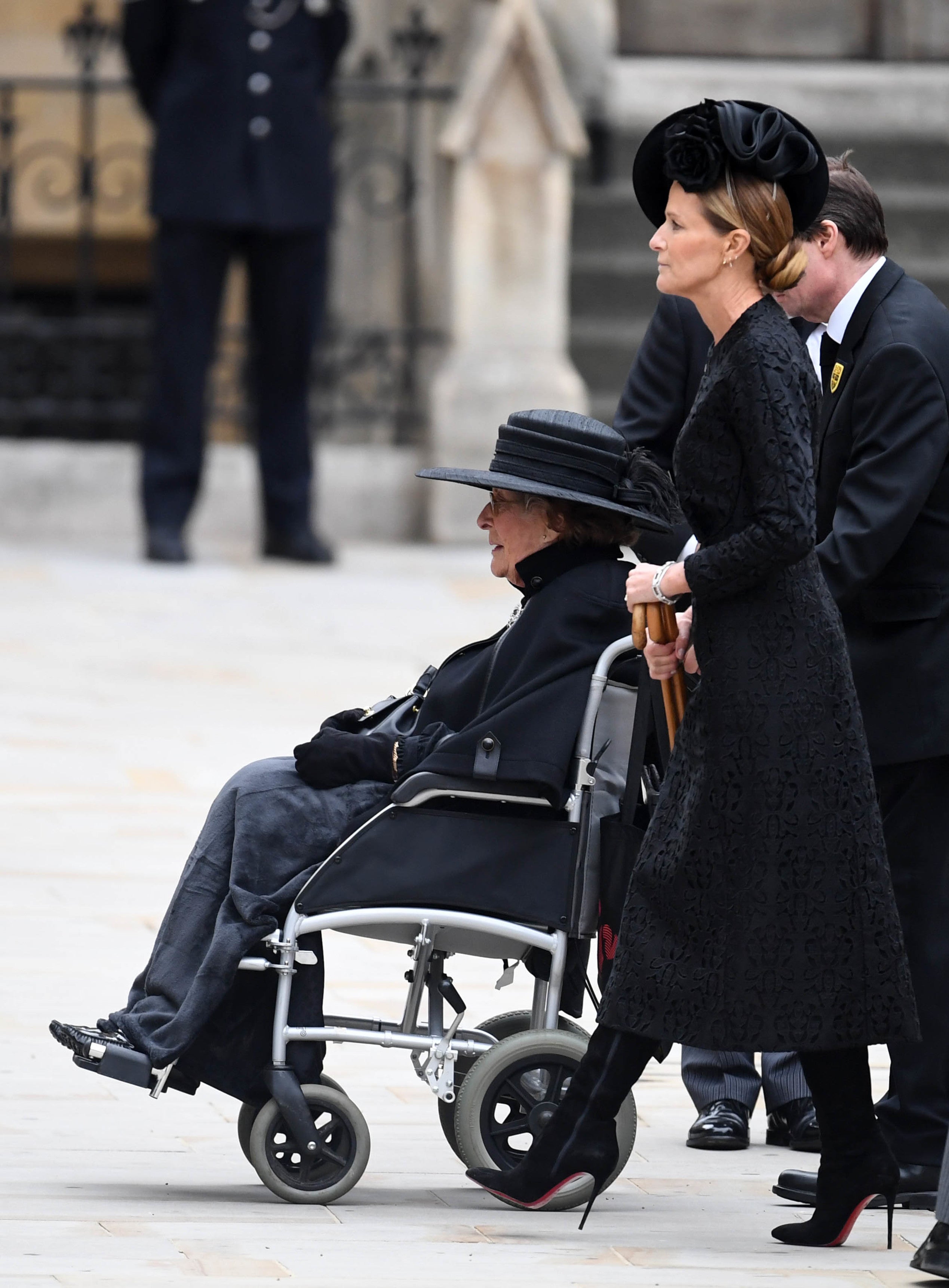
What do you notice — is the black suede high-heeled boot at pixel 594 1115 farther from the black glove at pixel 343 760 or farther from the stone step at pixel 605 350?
the stone step at pixel 605 350

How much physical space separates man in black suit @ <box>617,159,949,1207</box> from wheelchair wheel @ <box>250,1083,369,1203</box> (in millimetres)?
915

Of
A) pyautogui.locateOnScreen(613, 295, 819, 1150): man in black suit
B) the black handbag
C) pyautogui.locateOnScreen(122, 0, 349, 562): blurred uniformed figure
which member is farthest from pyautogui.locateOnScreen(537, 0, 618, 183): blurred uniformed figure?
the black handbag

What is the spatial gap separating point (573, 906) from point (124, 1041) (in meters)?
0.75

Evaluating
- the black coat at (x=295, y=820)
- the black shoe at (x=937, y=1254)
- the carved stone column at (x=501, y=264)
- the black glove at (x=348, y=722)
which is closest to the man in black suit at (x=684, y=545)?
the black coat at (x=295, y=820)

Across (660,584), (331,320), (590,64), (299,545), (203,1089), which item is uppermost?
(590,64)

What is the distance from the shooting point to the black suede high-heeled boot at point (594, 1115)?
4.17m

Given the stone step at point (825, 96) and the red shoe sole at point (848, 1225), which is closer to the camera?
the red shoe sole at point (848, 1225)

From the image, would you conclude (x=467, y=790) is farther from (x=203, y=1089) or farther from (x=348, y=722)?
(x=203, y=1089)

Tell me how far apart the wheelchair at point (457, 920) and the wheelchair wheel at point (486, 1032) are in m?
0.01

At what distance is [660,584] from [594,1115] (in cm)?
83

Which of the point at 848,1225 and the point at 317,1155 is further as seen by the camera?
the point at 317,1155

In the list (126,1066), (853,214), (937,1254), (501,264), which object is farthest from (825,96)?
(937,1254)

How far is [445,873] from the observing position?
436 cm

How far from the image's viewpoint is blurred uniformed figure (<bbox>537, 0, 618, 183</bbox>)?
13.1 m
